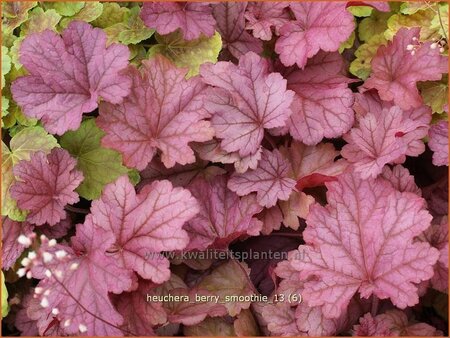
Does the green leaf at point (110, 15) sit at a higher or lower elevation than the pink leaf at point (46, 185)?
higher

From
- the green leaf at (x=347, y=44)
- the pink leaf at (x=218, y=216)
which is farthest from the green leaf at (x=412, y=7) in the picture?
the pink leaf at (x=218, y=216)

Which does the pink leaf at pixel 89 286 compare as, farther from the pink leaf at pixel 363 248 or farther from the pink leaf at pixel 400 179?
the pink leaf at pixel 400 179

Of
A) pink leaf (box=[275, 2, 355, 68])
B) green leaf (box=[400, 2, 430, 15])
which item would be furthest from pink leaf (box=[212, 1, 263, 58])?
green leaf (box=[400, 2, 430, 15])

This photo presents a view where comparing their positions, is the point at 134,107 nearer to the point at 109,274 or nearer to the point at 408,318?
the point at 109,274

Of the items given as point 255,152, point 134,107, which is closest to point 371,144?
point 255,152

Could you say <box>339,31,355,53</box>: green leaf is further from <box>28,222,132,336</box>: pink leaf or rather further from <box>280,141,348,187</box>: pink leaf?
<box>28,222,132,336</box>: pink leaf

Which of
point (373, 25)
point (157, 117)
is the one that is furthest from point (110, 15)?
point (373, 25)
